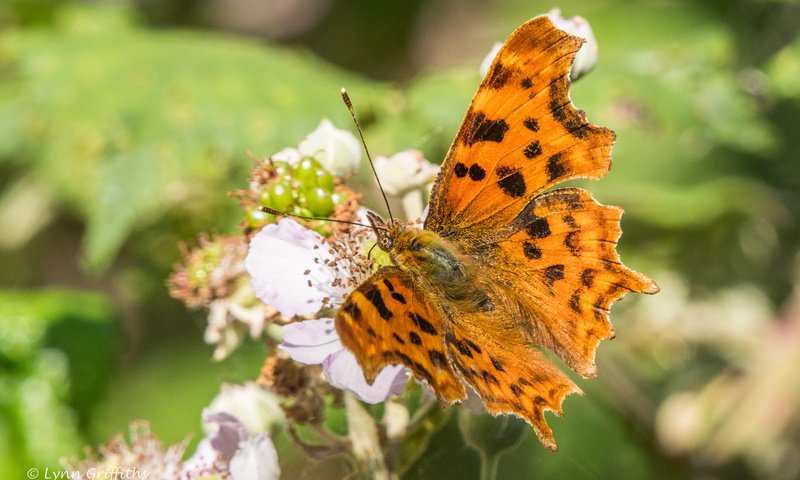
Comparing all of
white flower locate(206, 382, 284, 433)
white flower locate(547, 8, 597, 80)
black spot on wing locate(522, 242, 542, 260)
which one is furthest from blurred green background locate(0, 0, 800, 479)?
white flower locate(547, 8, 597, 80)

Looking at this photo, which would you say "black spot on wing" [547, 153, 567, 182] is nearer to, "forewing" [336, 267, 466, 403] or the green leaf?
"forewing" [336, 267, 466, 403]

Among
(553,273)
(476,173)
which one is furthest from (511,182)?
(553,273)

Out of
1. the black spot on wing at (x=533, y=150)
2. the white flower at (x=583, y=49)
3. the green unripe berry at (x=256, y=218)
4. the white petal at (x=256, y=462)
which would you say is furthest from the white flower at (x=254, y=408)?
the white flower at (x=583, y=49)

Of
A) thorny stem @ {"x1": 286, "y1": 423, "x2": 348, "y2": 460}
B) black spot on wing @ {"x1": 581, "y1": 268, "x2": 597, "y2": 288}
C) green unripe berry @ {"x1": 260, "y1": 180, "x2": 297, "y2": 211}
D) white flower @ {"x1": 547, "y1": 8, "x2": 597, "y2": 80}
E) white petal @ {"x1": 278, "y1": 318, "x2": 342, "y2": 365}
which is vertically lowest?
thorny stem @ {"x1": 286, "y1": 423, "x2": 348, "y2": 460}

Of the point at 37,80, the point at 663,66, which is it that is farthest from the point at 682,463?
the point at 37,80

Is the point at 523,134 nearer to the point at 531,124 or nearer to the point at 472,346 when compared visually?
the point at 531,124
